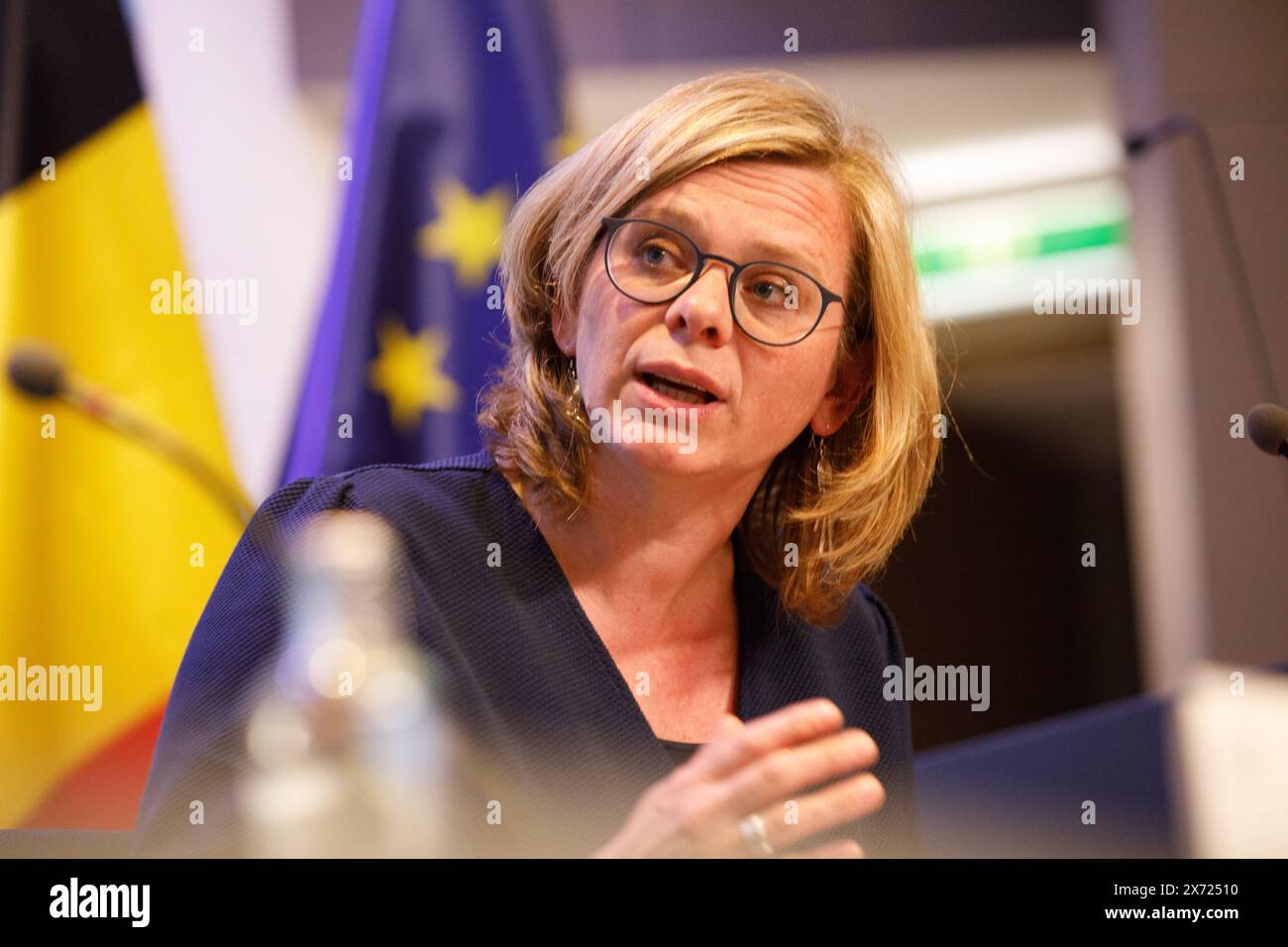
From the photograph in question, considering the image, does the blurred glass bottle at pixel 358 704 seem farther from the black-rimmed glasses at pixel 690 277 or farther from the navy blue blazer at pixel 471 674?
the black-rimmed glasses at pixel 690 277

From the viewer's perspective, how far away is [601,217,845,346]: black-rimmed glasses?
3.35ft

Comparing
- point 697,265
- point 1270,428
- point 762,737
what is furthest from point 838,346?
point 762,737

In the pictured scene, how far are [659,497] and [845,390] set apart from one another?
26cm

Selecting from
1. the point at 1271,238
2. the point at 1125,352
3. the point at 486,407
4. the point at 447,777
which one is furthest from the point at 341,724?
the point at 1125,352

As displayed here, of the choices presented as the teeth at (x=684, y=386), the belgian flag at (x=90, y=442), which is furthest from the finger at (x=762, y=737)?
the belgian flag at (x=90, y=442)

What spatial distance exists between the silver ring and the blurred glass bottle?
27cm

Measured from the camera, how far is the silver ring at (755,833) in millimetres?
748

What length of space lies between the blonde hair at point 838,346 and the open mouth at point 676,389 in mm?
86

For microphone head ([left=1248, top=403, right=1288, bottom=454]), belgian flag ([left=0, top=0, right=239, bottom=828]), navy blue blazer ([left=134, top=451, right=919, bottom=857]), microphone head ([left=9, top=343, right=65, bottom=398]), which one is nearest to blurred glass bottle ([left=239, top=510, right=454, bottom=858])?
navy blue blazer ([left=134, top=451, right=919, bottom=857])

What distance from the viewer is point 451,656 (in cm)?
94

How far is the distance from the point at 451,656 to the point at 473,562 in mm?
93

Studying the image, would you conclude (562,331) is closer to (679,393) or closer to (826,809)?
(679,393)

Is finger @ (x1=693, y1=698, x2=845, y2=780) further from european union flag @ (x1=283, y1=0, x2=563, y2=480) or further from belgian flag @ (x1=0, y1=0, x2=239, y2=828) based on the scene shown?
belgian flag @ (x1=0, y1=0, x2=239, y2=828)
